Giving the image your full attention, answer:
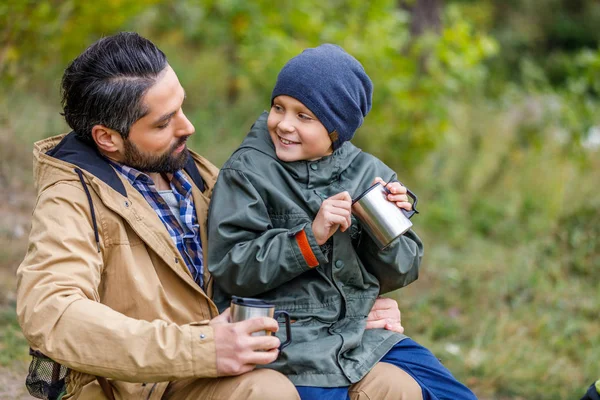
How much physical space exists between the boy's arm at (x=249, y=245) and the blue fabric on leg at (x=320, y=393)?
1.25 ft

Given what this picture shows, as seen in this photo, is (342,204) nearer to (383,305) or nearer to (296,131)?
(296,131)

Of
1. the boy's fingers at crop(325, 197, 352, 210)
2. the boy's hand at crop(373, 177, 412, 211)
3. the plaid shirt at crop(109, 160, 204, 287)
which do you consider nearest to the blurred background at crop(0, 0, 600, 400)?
the plaid shirt at crop(109, 160, 204, 287)

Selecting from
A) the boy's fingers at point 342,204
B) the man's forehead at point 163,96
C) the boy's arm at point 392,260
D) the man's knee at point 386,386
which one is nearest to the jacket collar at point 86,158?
the man's forehead at point 163,96

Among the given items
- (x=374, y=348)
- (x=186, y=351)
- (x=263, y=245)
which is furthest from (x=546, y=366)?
(x=186, y=351)

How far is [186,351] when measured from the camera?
7.49ft

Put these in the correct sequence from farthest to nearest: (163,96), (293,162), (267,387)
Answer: (293,162)
(163,96)
(267,387)

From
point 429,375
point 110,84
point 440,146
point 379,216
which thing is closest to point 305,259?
point 379,216

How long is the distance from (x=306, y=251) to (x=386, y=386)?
21.9 inches

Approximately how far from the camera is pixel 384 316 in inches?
118

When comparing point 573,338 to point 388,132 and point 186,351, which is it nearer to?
point 388,132

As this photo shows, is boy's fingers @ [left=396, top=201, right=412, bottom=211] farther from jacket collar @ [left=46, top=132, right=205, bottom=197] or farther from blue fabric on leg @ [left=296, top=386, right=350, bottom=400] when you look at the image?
jacket collar @ [left=46, top=132, right=205, bottom=197]

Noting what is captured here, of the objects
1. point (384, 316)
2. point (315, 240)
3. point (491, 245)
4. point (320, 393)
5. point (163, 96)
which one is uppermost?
point (163, 96)

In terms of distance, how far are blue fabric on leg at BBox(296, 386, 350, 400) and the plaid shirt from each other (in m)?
0.57

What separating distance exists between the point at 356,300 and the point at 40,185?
1.23 metres
